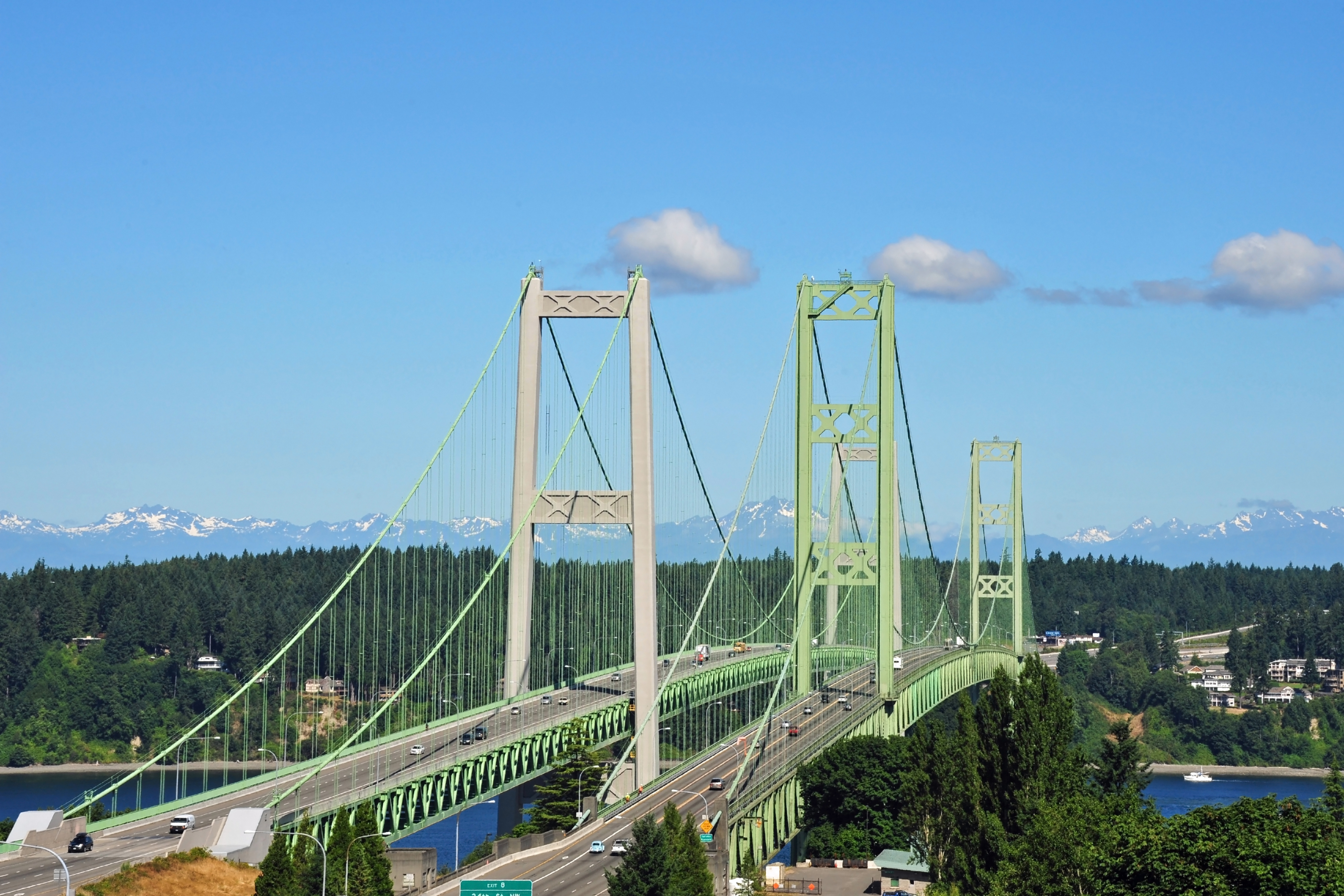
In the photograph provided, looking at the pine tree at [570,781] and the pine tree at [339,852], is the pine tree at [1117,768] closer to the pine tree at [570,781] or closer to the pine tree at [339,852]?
the pine tree at [570,781]

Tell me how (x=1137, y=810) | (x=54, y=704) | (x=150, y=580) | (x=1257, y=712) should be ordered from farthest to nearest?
1. (x=1257, y=712)
2. (x=150, y=580)
3. (x=54, y=704)
4. (x=1137, y=810)

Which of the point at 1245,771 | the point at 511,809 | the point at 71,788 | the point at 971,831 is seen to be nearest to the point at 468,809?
the point at 511,809

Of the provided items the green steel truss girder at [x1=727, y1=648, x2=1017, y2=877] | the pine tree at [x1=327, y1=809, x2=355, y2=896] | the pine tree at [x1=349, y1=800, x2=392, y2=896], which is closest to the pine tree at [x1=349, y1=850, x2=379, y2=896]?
the pine tree at [x1=349, y1=800, x2=392, y2=896]

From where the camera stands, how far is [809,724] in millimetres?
81125

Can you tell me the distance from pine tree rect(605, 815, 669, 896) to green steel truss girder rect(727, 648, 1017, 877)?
30.4ft

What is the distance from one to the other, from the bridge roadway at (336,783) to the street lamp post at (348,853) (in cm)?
555

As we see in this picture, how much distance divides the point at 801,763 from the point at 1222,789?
101 metres

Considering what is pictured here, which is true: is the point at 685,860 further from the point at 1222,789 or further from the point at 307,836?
the point at 1222,789

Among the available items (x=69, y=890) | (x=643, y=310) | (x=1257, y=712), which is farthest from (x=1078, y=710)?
(x=69, y=890)

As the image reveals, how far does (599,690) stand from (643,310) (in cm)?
2002

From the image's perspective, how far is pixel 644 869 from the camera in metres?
50.8

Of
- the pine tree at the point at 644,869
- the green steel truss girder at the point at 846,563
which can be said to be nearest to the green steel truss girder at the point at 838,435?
the green steel truss girder at the point at 846,563

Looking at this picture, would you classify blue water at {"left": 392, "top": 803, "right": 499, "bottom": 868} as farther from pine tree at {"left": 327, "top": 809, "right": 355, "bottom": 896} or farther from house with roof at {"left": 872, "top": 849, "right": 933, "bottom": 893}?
pine tree at {"left": 327, "top": 809, "right": 355, "bottom": 896}

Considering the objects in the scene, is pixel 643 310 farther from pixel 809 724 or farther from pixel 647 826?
pixel 647 826
